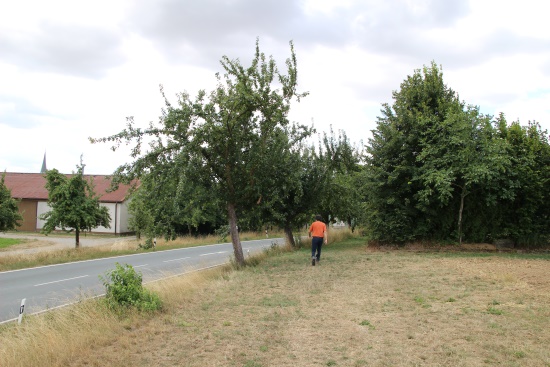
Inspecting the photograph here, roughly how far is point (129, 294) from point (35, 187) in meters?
47.7

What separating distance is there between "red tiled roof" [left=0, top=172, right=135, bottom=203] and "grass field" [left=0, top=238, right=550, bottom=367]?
3643 cm

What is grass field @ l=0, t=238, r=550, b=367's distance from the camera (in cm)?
564

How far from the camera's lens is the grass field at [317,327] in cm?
564

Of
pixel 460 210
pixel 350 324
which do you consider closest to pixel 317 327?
pixel 350 324

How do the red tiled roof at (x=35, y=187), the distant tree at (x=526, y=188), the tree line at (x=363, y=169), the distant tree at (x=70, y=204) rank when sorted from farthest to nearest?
the red tiled roof at (x=35, y=187)
the distant tree at (x=70, y=204)
the distant tree at (x=526, y=188)
the tree line at (x=363, y=169)

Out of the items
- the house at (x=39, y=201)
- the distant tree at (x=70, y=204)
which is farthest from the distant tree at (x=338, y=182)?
the house at (x=39, y=201)

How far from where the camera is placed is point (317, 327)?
7070 mm


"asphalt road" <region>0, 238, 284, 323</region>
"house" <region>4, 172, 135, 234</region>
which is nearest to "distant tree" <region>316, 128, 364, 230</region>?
"asphalt road" <region>0, 238, 284, 323</region>

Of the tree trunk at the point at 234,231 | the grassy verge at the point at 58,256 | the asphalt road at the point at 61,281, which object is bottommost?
the asphalt road at the point at 61,281

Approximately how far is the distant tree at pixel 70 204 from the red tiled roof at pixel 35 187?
2033 centimetres

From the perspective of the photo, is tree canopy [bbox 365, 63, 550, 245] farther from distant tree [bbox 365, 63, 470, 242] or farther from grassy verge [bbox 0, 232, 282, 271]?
grassy verge [bbox 0, 232, 282, 271]

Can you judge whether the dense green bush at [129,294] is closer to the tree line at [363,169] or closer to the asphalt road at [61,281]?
the asphalt road at [61,281]

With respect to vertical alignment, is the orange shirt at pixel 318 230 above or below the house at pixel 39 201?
below

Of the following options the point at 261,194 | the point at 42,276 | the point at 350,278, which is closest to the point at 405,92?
the point at 261,194
